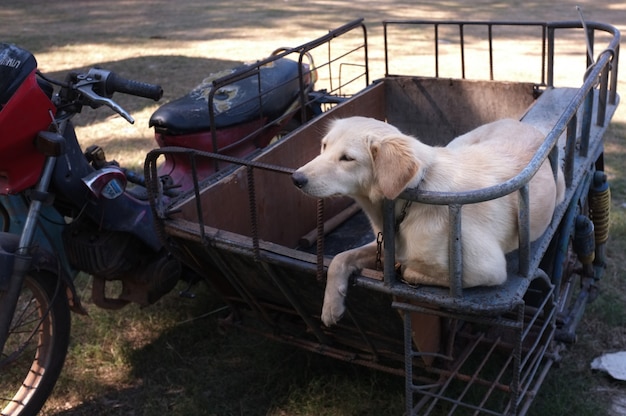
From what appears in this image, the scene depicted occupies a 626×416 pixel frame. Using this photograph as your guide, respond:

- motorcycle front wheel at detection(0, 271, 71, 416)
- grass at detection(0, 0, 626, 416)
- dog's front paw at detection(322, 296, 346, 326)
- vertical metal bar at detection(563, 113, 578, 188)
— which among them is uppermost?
vertical metal bar at detection(563, 113, 578, 188)

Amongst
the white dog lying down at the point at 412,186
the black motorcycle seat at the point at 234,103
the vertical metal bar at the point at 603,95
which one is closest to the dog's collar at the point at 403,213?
the white dog lying down at the point at 412,186

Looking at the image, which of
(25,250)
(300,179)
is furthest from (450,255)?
(25,250)

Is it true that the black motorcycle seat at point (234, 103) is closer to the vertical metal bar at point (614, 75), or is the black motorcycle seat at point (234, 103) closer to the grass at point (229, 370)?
the grass at point (229, 370)

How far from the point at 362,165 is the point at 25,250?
1.39 m

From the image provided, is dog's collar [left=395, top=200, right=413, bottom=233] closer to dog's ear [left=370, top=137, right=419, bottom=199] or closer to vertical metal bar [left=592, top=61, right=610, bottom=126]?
dog's ear [left=370, top=137, right=419, bottom=199]

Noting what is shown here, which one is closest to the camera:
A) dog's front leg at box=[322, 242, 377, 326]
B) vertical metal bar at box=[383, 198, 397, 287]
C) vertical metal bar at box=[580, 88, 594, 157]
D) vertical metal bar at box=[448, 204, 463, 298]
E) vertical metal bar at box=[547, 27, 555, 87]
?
vertical metal bar at box=[448, 204, 463, 298]

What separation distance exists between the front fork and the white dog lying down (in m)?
1.05

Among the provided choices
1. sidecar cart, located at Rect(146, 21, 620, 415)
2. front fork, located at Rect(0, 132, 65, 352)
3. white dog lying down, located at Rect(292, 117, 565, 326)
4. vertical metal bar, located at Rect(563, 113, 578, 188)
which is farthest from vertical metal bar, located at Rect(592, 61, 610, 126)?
front fork, located at Rect(0, 132, 65, 352)

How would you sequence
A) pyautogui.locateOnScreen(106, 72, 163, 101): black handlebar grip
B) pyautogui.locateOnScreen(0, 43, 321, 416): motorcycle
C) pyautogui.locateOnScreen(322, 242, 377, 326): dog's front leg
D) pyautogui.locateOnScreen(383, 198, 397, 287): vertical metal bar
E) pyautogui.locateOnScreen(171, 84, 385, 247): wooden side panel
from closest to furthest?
1. pyautogui.locateOnScreen(383, 198, 397, 287): vertical metal bar
2. pyautogui.locateOnScreen(322, 242, 377, 326): dog's front leg
3. pyautogui.locateOnScreen(0, 43, 321, 416): motorcycle
4. pyautogui.locateOnScreen(106, 72, 163, 101): black handlebar grip
5. pyautogui.locateOnScreen(171, 84, 385, 247): wooden side panel

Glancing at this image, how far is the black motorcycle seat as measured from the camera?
3686 millimetres

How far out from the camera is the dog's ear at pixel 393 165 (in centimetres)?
202

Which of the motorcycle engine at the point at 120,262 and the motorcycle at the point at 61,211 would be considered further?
the motorcycle engine at the point at 120,262

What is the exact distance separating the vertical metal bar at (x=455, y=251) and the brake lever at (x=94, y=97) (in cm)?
144

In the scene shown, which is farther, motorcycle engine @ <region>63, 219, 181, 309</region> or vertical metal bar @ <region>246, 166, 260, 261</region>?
motorcycle engine @ <region>63, 219, 181, 309</region>
